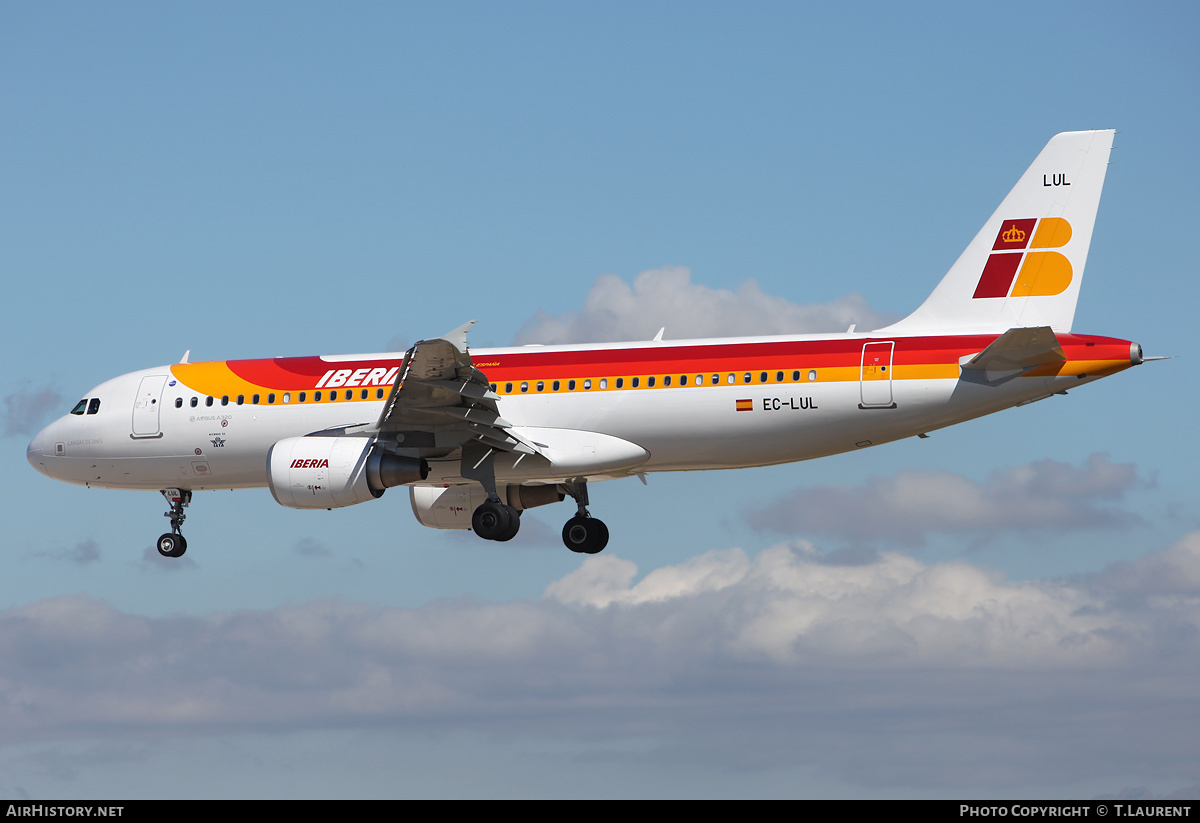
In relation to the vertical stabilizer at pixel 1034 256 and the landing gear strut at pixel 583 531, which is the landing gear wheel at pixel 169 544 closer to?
A: the landing gear strut at pixel 583 531

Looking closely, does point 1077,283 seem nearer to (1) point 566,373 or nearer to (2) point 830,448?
(2) point 830,448

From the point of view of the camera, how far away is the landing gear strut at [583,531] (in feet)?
110

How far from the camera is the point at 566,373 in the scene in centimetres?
Answer: 2983

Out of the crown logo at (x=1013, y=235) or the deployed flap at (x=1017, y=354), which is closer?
the deployed flap at (x=1017, y=354)

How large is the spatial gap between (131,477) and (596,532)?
36.1 feet

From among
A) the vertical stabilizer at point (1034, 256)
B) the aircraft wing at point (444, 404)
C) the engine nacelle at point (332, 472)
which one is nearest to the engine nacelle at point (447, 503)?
the aircraft wing at point (444, 404)

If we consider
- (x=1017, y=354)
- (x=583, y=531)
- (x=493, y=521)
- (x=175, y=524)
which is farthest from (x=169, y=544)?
(x=1017, y=354)

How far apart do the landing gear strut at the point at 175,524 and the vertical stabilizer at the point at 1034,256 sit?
16871 mm

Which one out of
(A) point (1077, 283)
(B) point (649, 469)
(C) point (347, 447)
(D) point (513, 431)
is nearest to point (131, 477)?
(C) point (347, 447)

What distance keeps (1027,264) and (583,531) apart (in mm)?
11867

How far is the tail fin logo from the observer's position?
28.5 metres

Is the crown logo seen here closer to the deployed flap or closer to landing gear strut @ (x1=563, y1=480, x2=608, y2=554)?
the deployed flap

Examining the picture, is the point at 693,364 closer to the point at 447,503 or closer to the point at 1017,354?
the point at 1017,354
